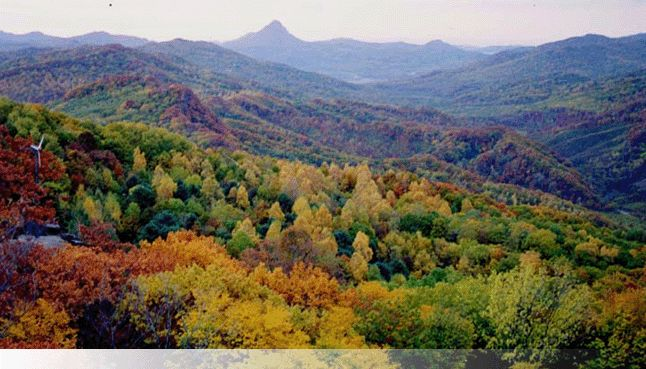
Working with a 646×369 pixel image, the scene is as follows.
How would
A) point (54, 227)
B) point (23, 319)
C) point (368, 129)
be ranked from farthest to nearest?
point (368, 129), point (54, 227), point (23, 319)

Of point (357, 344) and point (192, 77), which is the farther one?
point (192, 77)

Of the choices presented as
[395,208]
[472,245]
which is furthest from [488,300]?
[395,208]

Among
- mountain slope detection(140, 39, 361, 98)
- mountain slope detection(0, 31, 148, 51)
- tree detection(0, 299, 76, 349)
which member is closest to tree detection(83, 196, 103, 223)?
tree detection(0, 299, 76, 349)

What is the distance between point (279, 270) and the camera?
9430 mm

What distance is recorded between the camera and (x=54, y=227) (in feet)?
29.2

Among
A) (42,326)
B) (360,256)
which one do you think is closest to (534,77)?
(360,256)

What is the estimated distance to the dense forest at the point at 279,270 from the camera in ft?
26.0

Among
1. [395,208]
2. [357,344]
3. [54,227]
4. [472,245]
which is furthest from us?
[395,208]

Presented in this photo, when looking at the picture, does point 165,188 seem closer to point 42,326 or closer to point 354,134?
point 42,326

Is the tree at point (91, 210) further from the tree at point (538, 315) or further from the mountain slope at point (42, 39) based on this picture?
the tree at point (538, 315)

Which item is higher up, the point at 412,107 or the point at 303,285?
the point at 303,285

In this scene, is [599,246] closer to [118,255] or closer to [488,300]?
[488,300]

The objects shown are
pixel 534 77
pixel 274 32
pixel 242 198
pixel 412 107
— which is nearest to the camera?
pixel 274 32

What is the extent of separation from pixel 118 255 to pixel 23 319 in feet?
5.30
